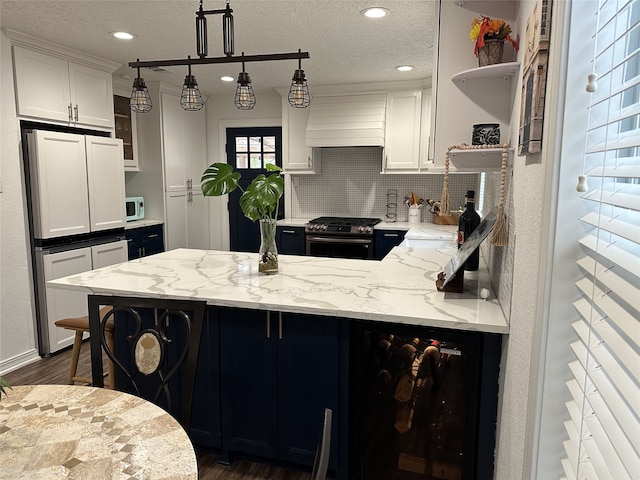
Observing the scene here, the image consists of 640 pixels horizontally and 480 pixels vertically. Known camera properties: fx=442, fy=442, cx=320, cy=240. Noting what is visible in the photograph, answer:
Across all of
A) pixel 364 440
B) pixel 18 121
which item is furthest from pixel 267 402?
pixel 18 121

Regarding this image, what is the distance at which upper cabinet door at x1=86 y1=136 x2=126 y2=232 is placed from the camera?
381 centimetres

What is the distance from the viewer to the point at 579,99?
839 millimetres

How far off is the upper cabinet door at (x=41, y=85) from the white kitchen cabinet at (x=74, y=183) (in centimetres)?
19

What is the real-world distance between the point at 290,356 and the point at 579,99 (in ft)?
4.99

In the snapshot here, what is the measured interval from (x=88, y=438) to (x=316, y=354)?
1012mm

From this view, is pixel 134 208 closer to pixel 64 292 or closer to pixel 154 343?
pixel 64 292

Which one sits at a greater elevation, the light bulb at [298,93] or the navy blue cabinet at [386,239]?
the light bulb at [298,93]

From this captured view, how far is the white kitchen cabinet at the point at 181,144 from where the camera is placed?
500 cm

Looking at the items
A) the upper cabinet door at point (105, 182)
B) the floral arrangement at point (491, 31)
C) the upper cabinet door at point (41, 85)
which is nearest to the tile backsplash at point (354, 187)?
the upper cabinet door at point (105, 182)

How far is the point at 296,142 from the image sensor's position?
5109mm

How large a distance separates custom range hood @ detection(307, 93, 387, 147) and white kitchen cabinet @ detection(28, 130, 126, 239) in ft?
6.66

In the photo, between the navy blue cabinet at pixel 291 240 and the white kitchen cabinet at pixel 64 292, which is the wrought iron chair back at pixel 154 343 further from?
the navy blue cabinet at pixel 291 240

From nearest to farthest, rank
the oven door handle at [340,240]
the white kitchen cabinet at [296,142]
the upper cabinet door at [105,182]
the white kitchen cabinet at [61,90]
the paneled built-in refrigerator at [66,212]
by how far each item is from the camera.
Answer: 1. the white kitchen cabinet at [61,90]
2. the paneled built-in refrigerator at [66,212]
3. the upper cabinet door at [105,182]
4. the oven door handle at [340,240]
5. the white kitchen cabinet at [296,142]

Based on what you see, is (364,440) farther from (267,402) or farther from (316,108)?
(316,108)
